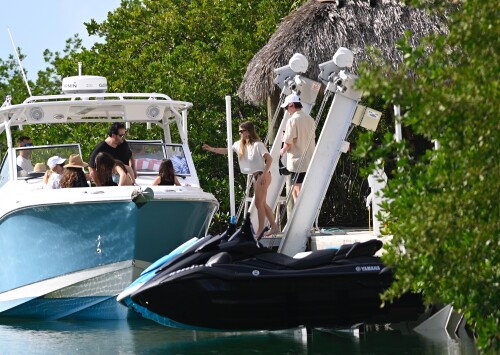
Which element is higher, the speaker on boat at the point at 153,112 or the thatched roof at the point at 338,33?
the thatched roof at the point at 338,33

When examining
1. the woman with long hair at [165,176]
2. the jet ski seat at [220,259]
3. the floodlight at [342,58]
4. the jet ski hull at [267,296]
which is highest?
the floodlight at [342,58]

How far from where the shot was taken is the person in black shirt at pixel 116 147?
16281mm

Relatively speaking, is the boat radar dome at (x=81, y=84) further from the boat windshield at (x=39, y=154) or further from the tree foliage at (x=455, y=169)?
the tree foliage at (x=455, y=169)

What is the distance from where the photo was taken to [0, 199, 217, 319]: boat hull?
15438 millimetres

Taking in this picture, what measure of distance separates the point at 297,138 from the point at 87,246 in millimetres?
2941

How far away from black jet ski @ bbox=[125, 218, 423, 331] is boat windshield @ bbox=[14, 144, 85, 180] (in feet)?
15.4

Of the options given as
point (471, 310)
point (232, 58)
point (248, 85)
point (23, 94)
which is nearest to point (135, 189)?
point (248, 85)

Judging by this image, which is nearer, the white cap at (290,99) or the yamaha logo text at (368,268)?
the yamaha logo text at (368,268)

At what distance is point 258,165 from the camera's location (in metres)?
15.6

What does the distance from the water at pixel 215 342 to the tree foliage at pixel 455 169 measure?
4195 mm

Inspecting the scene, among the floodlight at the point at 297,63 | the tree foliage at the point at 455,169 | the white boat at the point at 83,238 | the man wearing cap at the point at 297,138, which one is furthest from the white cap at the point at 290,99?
the tree foliage at the point at 455,169

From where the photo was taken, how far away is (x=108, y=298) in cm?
1579

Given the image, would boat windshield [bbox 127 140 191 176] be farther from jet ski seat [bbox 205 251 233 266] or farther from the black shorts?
jet ski seat [bbox 205 251 233 266]

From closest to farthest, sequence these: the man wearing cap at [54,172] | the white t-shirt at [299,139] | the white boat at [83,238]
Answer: the white boat at [83,238] < the white t-shirt at [299,139] < the man wearing cap at [54,172]
